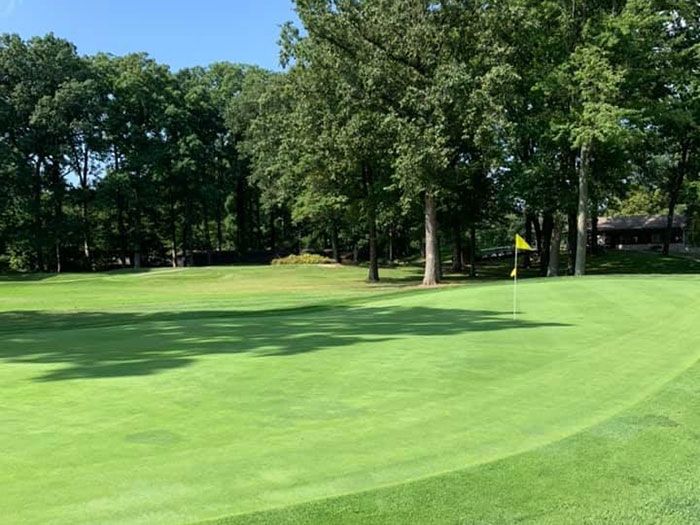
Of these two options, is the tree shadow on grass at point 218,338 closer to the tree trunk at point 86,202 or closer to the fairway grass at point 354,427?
the fairway grass at point 354,427

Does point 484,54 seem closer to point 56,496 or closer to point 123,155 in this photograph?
point 56,496

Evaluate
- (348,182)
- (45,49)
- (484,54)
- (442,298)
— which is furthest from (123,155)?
(442,298)

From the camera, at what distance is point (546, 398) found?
7020 millimetres

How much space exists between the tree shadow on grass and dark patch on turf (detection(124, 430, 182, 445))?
262 centimetres

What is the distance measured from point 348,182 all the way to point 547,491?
4004cm

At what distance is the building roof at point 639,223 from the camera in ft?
264

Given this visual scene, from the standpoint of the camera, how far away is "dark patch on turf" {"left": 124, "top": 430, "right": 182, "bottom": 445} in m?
5.34

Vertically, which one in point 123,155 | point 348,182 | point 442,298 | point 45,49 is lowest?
point 442,298

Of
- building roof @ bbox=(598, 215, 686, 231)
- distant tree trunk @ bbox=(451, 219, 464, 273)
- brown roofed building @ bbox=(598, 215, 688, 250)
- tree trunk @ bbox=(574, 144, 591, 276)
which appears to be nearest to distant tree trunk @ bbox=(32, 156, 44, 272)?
Result: distant tree trunk @ bbox=(451, 219, 464, 273)

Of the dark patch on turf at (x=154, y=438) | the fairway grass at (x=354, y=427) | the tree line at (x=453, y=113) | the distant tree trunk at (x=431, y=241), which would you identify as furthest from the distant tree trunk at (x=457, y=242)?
the dark patch on turf at (x=154, y=438)

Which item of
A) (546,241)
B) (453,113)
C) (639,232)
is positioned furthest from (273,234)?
(453,113)

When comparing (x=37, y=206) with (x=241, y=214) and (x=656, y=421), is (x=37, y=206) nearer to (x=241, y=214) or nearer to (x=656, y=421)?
(x=241, y=214)

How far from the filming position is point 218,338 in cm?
1152

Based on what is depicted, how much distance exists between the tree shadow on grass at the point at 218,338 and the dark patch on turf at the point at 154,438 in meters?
2.62
